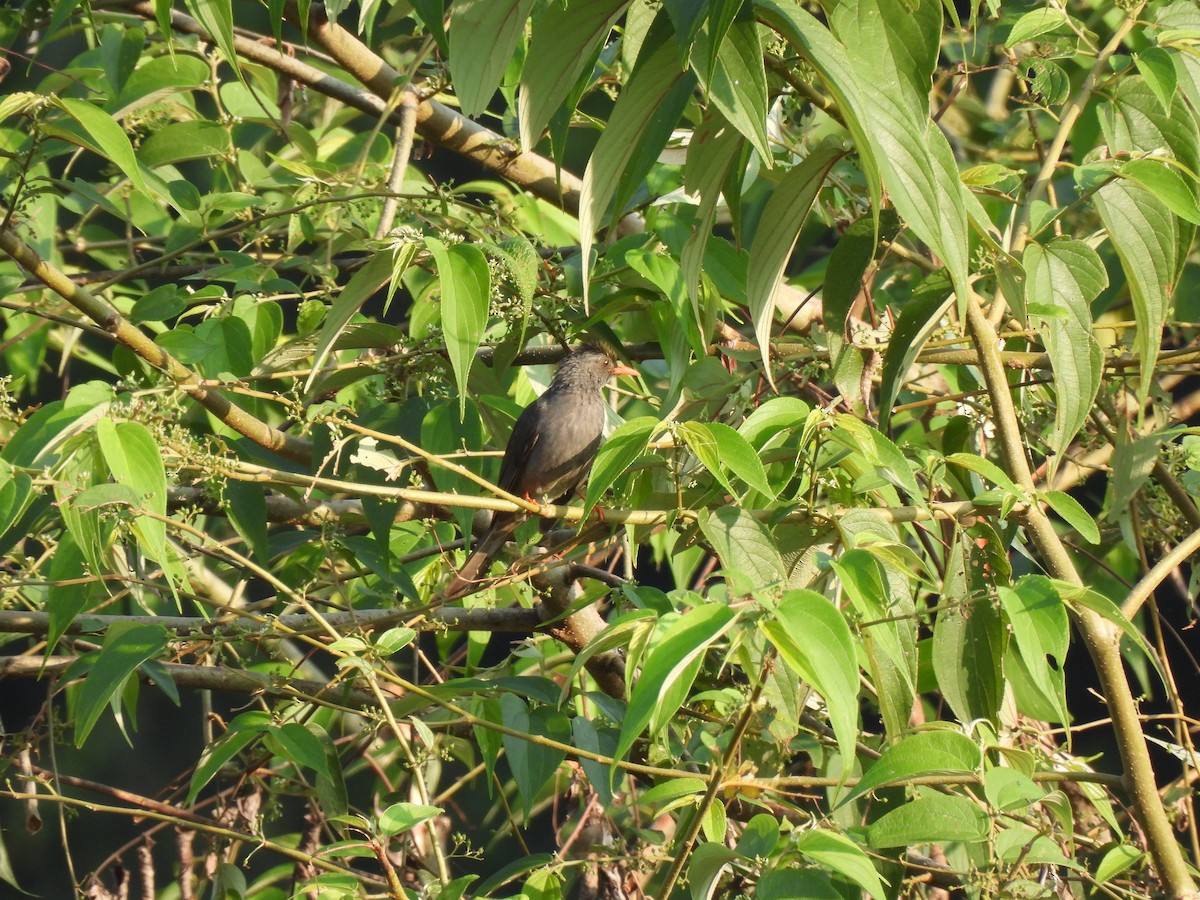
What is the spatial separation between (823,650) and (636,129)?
746mm

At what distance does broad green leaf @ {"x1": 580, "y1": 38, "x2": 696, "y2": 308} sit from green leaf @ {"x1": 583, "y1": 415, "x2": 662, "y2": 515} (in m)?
0.23

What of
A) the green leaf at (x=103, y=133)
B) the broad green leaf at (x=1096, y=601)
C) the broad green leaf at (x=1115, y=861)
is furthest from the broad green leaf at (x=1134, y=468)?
the green leaf at (x=103, y=133)

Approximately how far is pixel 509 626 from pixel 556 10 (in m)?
1.50

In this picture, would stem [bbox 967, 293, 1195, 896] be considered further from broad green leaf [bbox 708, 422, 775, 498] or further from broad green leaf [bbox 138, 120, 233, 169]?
broad green leaf [bbox 138, 120, 233, 169]

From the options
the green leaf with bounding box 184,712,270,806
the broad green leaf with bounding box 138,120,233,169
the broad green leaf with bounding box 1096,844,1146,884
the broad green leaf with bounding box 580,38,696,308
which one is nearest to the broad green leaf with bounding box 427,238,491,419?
the broad green leaf with bounding box 580,38,696,308

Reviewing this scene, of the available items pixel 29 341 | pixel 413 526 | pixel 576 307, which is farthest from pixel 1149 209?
pixel 29 341

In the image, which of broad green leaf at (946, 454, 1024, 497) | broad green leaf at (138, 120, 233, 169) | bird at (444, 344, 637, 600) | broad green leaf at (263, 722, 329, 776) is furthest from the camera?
bird at (444, 344, 637, 600)

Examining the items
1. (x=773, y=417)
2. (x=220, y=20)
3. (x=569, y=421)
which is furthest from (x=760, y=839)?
(x=569, y=421)

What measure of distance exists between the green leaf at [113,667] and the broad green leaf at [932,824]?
3.84 feet

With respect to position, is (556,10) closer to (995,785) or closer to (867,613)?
(867,613)

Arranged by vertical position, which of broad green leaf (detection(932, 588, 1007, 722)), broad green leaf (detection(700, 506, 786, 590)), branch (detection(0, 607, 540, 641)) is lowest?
branch (detection(0, 607, 540, 641))

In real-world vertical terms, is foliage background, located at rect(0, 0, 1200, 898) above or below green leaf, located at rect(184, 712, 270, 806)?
above

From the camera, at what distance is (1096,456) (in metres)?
3.02

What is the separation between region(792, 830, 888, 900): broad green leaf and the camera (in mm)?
1370
